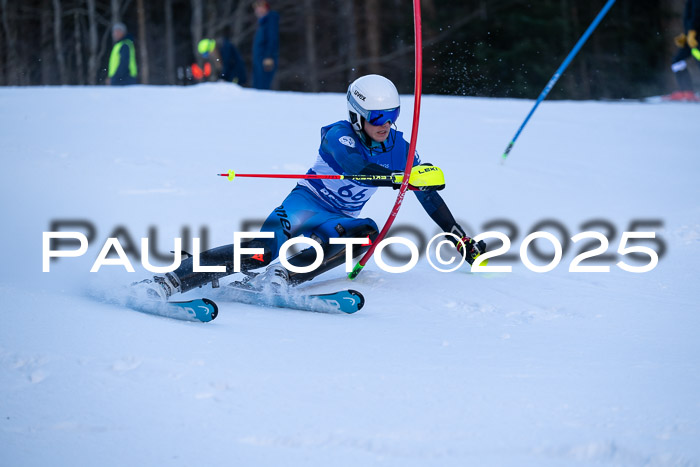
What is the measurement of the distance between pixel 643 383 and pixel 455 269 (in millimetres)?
2018

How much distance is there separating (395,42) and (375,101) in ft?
57.7

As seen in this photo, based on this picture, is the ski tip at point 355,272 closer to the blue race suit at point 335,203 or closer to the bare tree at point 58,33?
the blue race suit at point 335,203

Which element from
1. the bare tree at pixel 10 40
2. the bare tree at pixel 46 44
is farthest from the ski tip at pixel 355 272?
the bare tree at pixel 46 44

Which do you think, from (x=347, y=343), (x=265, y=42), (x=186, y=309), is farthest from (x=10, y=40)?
(x=347, y=343)

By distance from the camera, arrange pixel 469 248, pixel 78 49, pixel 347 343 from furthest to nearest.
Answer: pixel 78 49 < pixel 469 248 < pixel 347 343

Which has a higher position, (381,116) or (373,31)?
(373,31)

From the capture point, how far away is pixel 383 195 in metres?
6.48

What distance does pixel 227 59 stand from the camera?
10.9 m

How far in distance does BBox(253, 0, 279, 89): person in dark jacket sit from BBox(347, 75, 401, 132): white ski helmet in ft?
20.7

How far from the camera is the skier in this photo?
3.79m

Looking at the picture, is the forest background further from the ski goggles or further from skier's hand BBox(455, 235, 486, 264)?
the ski goggles

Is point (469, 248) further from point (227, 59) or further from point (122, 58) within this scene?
point (122, 58)

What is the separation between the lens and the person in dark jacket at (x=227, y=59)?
10.8m

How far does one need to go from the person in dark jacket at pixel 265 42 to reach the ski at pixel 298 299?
22.1 ft
